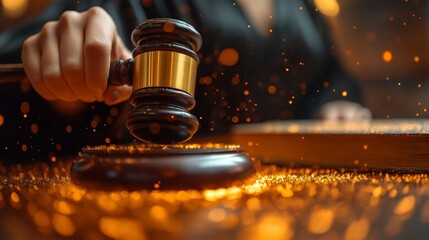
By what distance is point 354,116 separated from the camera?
1.14m

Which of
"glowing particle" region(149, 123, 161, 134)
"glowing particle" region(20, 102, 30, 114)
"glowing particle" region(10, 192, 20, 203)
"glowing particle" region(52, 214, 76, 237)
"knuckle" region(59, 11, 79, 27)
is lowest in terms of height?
"glowing particle" region(52, 214, 76, 237)

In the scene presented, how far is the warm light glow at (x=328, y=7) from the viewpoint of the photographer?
1.50 m

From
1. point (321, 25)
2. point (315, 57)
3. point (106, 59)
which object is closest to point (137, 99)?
point (106, 59)

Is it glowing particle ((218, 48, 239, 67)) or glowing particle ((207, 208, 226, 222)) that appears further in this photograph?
glowing particle ((218, 48, 239, 67))

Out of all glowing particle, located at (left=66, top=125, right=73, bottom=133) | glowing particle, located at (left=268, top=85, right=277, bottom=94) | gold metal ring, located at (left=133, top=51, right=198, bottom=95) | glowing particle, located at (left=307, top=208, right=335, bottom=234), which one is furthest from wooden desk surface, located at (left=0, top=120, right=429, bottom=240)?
glowing particle, located at (left=268, top=85, right=277, bottom=94)

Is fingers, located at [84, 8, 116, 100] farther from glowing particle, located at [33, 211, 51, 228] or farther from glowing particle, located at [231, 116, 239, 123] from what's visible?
glowing particle, located at [231, 116, 239, 123]

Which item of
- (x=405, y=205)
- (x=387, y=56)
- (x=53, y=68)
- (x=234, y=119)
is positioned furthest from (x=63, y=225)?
(x=387, y=56)

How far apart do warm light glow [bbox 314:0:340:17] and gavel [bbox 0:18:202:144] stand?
3.73ft

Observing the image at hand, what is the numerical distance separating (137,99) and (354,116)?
32.6 inches

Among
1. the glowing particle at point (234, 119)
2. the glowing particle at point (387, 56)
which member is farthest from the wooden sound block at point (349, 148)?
the glowing particle at point (387, 56)

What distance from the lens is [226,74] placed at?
1.19 m

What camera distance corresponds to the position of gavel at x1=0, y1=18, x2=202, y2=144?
46 cm

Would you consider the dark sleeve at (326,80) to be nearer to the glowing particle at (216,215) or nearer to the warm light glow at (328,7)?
the warm light glow at (328,7)

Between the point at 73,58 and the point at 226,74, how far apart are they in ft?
2.11
